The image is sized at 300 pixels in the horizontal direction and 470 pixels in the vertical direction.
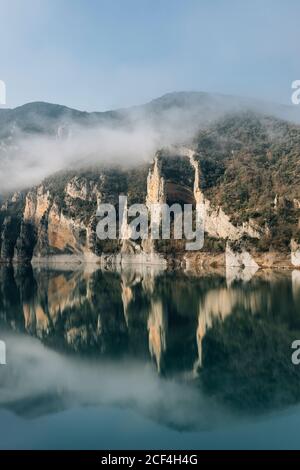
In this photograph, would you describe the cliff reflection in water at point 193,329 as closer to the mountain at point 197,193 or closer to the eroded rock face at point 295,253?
the eroded rock face at point 295,253

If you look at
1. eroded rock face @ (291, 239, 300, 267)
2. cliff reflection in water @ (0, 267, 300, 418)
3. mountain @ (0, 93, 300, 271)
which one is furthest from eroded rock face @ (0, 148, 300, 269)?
cliff reflection in water @ (0, 267, 300, 418)

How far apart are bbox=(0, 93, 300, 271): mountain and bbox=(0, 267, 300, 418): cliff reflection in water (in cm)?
2340

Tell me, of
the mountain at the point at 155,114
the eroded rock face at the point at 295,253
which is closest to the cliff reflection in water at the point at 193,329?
the eroded rock face at the point at 295,253

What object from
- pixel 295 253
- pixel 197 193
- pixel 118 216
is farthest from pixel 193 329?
pixel 118 216

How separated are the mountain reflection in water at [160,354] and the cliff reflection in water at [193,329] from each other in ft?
0.19

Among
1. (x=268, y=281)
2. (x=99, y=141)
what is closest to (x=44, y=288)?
(x=268, y=281)

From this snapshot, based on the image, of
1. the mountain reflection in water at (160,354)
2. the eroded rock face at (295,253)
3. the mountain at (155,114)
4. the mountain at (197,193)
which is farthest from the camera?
the mountain at (155,114)

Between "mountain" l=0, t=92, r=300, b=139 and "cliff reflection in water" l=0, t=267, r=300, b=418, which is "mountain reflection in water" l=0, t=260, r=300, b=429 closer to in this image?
"cliff reflection in water" l=0, t=267, r=300, b=418

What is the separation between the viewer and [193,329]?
2908 centimetres

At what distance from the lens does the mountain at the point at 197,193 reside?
243 ft

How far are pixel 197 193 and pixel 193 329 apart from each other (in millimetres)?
65075

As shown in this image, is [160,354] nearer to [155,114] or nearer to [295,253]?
[295,253]

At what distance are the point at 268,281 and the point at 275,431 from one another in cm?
3663

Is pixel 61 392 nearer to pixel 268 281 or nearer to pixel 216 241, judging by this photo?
pixel 268 281
